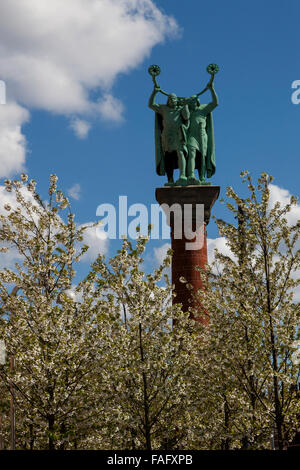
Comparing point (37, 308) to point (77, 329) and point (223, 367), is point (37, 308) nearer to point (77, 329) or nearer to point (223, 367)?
point (77, 329)

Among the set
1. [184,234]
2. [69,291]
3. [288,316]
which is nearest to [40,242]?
[69,291]

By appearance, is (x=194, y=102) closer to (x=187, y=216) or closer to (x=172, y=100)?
(x=172, y=100)

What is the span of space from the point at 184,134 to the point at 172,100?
2.15 metres

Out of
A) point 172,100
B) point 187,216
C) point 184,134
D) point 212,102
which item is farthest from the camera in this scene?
point 212,102

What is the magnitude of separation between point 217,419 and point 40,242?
7.74 meters

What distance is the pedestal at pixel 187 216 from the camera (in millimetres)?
29859

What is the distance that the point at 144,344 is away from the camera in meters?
15.9

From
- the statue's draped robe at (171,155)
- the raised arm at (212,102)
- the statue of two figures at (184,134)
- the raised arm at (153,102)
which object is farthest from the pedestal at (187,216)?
the raised arm at (153,102)

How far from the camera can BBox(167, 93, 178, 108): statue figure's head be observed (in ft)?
110

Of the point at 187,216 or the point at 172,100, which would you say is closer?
the point at 187,216

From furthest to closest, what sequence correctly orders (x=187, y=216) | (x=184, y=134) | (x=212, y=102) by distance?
(x=212, y=102) < (x=184, y=134) < (x=187, y=216)

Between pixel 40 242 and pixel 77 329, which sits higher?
pixel 40 242

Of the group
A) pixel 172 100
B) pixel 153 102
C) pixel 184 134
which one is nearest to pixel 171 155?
pixel 184 134

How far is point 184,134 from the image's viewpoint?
108 ft
